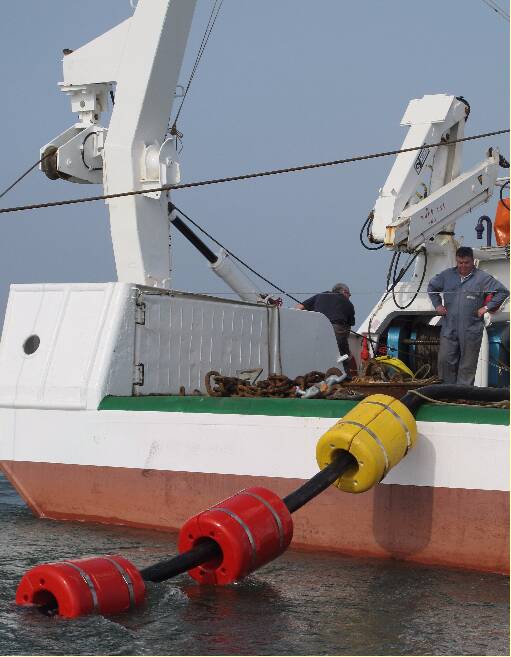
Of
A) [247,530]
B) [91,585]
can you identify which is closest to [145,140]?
[247,530]

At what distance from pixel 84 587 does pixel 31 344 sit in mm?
3907

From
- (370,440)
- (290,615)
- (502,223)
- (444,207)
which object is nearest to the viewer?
(290,615)

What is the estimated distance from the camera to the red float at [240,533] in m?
6.05

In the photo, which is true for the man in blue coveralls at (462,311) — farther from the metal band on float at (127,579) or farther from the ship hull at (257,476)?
the metal band on float at (127,579)

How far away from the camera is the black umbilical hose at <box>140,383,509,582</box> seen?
589 centimetres

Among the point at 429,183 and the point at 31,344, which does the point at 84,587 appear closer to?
the point at 31,344

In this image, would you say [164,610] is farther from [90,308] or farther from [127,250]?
[127,250]

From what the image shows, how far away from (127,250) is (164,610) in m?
5.05

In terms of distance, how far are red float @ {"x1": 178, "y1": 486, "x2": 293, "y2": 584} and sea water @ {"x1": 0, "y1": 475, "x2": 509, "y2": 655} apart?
160 mm

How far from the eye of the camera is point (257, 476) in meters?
7.73

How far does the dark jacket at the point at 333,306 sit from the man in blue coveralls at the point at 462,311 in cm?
292

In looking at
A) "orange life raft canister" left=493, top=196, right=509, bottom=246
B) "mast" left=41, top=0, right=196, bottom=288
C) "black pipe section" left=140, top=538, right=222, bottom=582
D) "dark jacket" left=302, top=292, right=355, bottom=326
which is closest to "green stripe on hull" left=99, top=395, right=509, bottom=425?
"black pipe section" left=140, top=538, right=222, bottom=582

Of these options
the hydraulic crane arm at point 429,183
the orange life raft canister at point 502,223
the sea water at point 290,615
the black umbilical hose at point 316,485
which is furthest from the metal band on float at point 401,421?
the orange life raft canister at point 502,223

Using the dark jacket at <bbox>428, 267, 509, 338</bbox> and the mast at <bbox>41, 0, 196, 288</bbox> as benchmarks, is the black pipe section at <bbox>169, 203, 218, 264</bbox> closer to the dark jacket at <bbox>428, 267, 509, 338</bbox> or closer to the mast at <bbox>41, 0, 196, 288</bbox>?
the mast at <bbox>41, 0, 196, 288</bbox>
